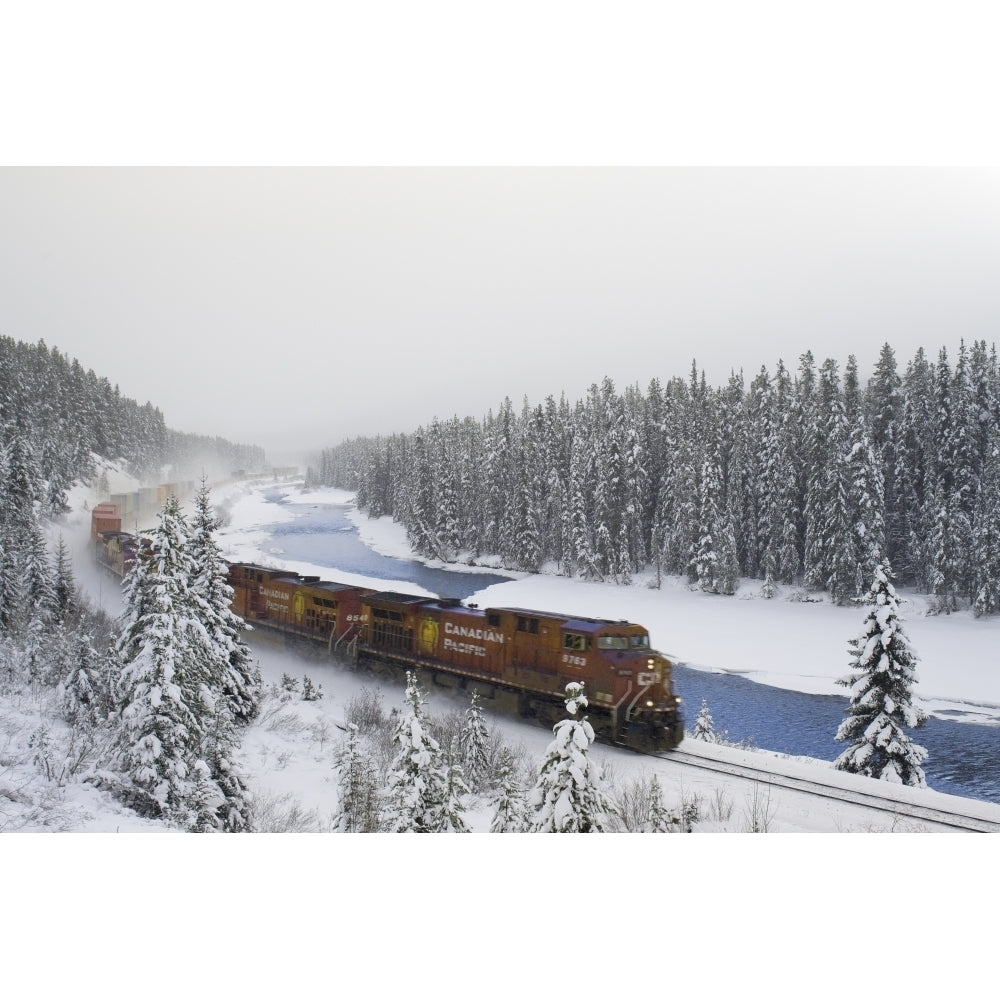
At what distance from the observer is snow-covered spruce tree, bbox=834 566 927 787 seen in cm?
1096

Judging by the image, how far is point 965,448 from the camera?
1396 centimetres

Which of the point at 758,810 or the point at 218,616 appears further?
the point at 218,616

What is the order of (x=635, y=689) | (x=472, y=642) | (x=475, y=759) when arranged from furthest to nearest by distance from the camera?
(x=472, y=642)
(x=635, y=689)
(x=475, y=759)

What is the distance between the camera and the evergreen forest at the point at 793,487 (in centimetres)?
1437

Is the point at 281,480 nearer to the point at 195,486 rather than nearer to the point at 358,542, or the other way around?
the point at 195,486

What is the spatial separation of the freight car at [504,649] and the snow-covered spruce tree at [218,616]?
4.55m

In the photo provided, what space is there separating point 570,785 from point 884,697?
820cm

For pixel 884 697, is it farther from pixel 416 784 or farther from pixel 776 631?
pixel 416 784

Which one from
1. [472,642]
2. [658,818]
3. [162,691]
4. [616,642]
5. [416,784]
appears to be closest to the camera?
[416,784]

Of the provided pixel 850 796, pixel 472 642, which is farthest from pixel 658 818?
pixel 472 642

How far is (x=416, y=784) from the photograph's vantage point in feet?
24.9
